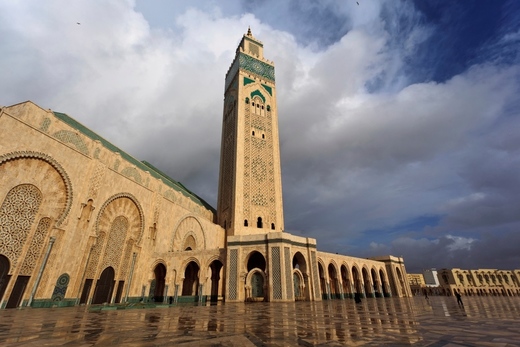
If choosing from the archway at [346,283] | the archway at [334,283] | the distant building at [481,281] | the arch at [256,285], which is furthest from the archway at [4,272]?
the distant building at [481,281]

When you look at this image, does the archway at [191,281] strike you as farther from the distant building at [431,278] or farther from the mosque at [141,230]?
the distant building at [431,278]

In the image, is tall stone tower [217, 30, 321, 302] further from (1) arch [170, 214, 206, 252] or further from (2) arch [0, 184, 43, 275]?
(2) arch [0, 184, 43, 275]

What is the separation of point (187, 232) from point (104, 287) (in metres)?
6.84

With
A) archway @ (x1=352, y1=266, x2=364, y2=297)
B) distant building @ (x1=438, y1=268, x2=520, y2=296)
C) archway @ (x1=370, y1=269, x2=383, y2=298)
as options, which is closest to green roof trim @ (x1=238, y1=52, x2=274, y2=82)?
archway @ (x1=352, y1=266, x2=364, y2=297)

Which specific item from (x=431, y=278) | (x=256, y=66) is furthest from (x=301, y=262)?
(x=431, y=278)

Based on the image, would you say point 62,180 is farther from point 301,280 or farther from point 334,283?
point 334,283

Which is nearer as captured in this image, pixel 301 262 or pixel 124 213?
pixel 124 213

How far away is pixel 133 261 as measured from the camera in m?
14.7

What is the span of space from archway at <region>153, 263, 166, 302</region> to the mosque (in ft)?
0.22

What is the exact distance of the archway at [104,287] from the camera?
1263 cm

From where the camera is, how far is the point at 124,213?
1437 cm

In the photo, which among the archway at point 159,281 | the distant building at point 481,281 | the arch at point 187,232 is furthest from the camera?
the distant building at point 481,281

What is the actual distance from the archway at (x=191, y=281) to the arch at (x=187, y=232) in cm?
153

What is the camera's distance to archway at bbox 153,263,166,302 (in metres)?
16.5
